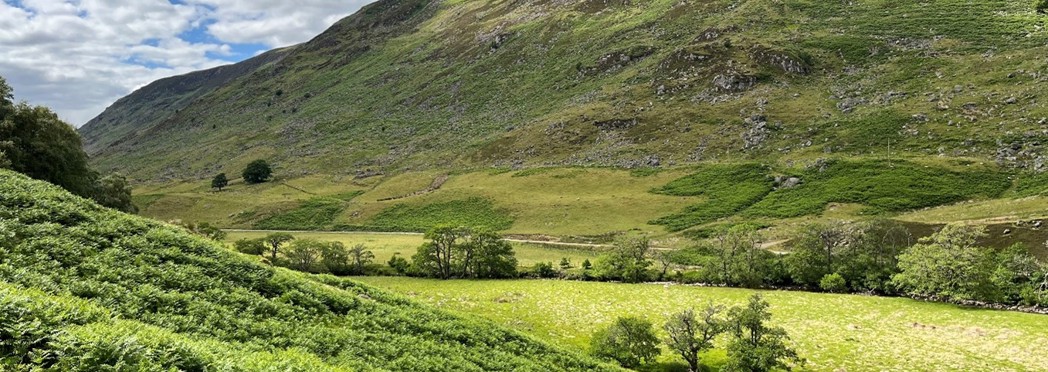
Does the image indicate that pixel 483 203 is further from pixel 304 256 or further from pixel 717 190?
pixel 304 256

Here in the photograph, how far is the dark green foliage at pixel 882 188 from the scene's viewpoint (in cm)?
9762

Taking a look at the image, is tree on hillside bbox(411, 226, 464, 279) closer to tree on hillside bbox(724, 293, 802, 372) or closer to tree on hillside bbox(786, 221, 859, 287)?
tree on hillside bbox(724, 293, 802, 372)

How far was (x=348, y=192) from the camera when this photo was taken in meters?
157

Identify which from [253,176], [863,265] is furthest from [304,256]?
[253,176]

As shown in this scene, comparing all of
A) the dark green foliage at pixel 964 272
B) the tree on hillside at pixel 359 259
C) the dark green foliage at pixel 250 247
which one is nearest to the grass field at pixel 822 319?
the dark green foliage at pixel 964 272

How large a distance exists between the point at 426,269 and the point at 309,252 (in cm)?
1727

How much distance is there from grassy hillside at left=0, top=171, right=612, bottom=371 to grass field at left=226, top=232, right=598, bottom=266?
57.2 meters

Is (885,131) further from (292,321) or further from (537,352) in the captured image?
(292,321)

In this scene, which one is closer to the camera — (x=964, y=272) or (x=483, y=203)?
(x=964, y=272)

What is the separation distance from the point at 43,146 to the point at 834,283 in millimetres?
86972

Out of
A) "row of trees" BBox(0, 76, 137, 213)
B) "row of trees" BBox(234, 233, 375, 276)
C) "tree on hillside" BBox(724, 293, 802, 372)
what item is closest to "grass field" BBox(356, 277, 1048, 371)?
"tree on hillside" BBox(724, 293, 802, 372)

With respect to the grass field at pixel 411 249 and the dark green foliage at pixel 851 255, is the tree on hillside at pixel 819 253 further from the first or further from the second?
the grass field at pixel 411 249

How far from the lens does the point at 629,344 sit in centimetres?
3822

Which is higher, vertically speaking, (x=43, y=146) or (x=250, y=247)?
(x=43, y=146)
